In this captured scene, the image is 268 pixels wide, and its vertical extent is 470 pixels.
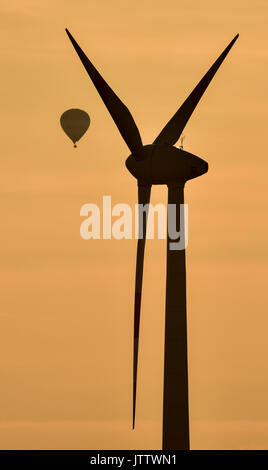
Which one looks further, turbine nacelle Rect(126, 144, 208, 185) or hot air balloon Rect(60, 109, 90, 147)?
hot air balloon Rect(60, 109, 90, 147)

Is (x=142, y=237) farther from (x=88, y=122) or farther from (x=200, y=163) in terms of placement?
(x=88, y=122)

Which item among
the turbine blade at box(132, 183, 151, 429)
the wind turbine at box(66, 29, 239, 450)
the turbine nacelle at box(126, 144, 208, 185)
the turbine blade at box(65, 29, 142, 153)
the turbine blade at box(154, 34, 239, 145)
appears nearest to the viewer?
the turbine blade at box(132, 183, 151, 429)

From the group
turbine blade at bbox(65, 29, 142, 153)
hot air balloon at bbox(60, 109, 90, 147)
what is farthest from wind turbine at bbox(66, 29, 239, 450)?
hot air balloon at bbox(60, 109, 90, 147)

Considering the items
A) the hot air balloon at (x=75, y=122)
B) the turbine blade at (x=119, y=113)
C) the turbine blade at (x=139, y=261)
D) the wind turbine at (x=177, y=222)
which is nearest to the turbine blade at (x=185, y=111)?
the wind turbine at (x=177, y=222)

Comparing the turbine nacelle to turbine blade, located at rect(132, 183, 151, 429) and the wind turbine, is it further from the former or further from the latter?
turbine blade, located at rect(132, 183, 151, 429)

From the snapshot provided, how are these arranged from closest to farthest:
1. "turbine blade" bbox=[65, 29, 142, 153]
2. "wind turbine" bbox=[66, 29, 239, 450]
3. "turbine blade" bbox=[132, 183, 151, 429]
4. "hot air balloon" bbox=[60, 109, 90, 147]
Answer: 1. "turbine blade" bbox=[132, 183, 151, 429]
2. "turbine blade" bbox=[65, 29, 142, 153]
3. "wind turbine" bbox=[66, 29, 239, 450]
4. "hot air balloon" bbox=[60, 109, 90, 147]

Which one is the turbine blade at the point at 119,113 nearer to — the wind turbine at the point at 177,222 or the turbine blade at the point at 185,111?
the wind turbine at the point at 177,222
